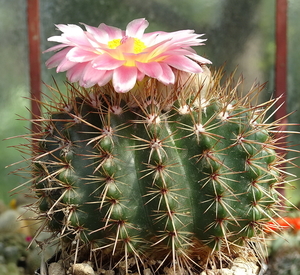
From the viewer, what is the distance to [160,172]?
535mm

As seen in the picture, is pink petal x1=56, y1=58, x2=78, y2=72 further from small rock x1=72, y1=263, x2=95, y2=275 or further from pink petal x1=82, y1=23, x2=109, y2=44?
small rock x1=72, y1=263, x2=95, y2=275

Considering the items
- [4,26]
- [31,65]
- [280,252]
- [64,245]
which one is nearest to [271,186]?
[64,245]

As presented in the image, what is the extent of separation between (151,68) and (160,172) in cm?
15

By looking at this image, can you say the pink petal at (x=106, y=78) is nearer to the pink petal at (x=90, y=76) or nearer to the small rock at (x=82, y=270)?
the pink petal at (x=90, y=76)

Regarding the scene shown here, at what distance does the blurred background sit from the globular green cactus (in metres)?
1.32

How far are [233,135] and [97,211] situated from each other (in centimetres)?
23

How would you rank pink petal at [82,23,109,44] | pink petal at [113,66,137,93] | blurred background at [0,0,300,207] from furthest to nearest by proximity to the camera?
blurred background at [0,0,300,207]
pink petal at [82,23,109,44]
pink petal at [113,66,137,93]

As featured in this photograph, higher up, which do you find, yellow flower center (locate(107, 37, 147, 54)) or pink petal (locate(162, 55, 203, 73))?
yellow flower center (locate(107, 37, 147, 54))

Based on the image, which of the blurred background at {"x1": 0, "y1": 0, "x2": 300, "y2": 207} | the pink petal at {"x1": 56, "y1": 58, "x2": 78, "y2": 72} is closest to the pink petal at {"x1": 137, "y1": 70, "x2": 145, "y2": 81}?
the pink petal at {"x1": 56, "y1": 58, "x2": 78, "y2": 72}

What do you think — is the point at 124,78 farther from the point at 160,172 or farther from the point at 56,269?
the point at 56,269

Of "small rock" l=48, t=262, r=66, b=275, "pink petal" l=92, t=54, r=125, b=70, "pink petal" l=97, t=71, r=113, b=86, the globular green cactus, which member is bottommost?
"small rock" l=48, t=262, r=66, b=275

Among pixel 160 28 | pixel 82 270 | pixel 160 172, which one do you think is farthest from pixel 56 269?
pixel 160 28

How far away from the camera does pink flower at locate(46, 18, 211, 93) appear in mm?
537

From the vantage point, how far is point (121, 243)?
23.0 inches
